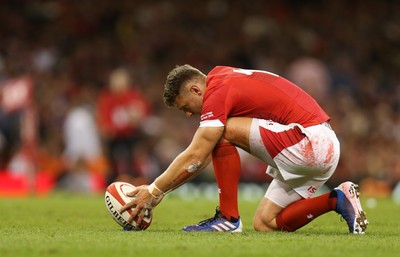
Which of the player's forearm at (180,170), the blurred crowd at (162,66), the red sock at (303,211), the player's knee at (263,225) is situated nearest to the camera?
the player's forearm at (180,170)

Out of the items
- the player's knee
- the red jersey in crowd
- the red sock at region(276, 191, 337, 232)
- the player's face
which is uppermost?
the player's face

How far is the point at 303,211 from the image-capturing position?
25.7 ft

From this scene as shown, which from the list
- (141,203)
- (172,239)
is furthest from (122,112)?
(172,239)

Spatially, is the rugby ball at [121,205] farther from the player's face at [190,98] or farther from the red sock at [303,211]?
the red sock at [303,211]

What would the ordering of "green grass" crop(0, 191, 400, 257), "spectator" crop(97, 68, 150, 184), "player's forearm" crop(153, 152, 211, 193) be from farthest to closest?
1. "spectator" crop(97, 68, 150, 184)
2. "player's forearm" crop(153, 152, 211, 193)
3. "green grass" crop(0, 191, 400, 257)

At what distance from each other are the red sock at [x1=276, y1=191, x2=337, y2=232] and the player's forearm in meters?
0.96

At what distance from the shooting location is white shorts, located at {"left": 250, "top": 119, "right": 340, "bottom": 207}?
7.58 m

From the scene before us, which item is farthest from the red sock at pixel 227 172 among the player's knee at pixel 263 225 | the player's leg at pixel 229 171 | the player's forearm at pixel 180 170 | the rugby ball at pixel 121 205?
the rugby ball at pixel 121 205

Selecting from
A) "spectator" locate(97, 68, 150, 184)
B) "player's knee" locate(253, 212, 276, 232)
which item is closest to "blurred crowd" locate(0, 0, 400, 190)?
"spectator" locate(97, 68, 150, 184)

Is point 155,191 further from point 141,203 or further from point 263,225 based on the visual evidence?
point 263,225

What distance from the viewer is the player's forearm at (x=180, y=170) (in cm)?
741

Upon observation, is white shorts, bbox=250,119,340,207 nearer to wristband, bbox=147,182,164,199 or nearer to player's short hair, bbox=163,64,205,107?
player's short hair, bbox=163,64,205,107

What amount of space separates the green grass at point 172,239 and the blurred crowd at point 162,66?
734 cm

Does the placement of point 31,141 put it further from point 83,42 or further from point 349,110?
point 349,110
